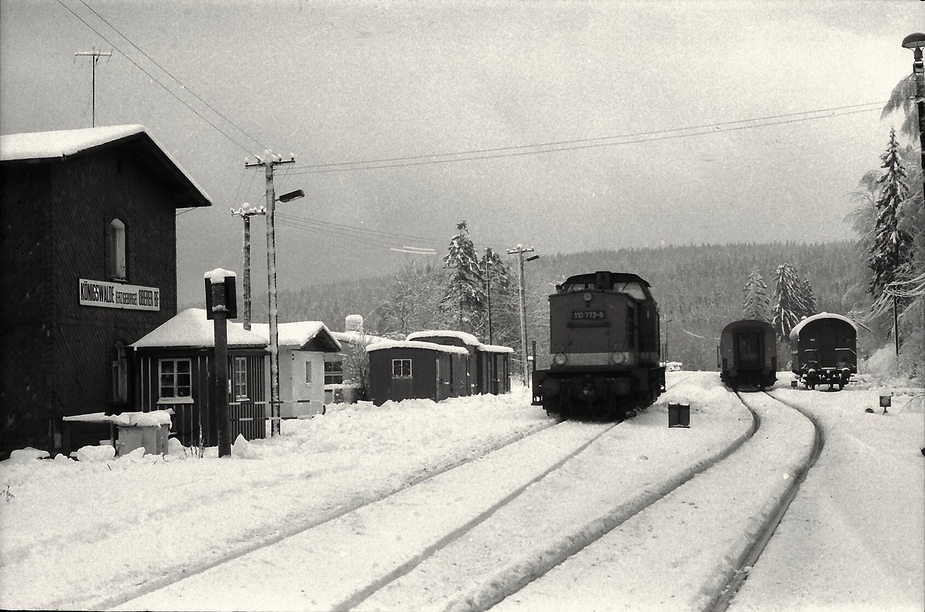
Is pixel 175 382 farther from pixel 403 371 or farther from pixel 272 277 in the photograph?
pixel 403 371

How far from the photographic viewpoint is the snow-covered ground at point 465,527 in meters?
5.84

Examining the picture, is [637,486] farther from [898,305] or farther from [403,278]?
[403,278]

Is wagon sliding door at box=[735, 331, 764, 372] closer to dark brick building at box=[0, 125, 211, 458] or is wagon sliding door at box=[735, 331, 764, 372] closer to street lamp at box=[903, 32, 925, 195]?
street lamp at box=[903, 32, 925, 195]

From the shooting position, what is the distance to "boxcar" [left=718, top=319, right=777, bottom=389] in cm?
3794

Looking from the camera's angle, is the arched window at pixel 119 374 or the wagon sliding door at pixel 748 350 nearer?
the arched window at pixel 119 374

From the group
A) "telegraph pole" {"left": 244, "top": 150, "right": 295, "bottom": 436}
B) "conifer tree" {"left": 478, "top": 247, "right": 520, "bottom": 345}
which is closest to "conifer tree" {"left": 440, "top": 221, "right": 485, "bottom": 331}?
"conifer tree" {"left": 478, "top": 247, "right": 520, "bottom": 345}

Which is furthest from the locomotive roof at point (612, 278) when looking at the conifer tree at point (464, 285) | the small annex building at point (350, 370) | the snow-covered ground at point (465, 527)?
the conifer tree at point (464, 285)

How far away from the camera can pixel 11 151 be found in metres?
15.0

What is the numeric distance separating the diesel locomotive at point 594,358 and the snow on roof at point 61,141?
34.8 feet

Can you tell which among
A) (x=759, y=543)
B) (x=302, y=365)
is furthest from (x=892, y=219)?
(x=302, y=365)

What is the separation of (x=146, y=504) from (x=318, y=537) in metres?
2.70

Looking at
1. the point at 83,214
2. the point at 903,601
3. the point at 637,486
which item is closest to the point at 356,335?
the point at 83,214

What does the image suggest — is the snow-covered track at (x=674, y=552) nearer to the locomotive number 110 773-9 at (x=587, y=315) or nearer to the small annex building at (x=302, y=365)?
the locomotive number 110 773-9 at (x=587, y=315)

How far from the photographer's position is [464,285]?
60125 millimetres
